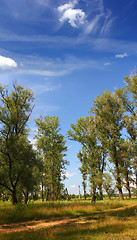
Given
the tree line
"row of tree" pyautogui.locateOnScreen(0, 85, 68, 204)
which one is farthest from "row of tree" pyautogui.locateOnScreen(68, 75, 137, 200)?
"row of tree" pyautogui.locateOnScreen(0, 85, 68, 204)

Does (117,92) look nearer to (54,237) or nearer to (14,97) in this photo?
(14,97)

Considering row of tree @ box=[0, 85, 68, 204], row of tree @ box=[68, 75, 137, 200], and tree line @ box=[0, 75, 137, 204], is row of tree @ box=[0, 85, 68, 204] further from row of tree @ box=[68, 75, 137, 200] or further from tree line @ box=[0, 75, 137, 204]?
row of tree @ box=[68, 75, 137, 200]

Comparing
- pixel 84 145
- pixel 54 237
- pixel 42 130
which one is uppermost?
pixel 42 130

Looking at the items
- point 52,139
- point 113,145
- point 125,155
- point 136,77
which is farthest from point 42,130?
point 136,77

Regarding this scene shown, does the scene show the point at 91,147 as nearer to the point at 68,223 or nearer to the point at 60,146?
the point at 60,146

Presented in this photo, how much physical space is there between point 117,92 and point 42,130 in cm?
2202

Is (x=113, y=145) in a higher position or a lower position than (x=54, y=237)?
higher

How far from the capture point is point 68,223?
44.8 ft

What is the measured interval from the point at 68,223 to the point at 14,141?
14469 millimetres

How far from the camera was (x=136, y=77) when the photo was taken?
1326 inches

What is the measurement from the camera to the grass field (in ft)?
31.1

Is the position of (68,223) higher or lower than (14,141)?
lower

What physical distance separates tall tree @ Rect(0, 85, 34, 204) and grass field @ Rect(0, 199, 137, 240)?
5386 mm

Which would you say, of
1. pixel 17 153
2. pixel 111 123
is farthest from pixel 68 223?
pixel 111 123
